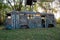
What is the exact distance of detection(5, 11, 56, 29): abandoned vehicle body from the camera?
50.3 ft

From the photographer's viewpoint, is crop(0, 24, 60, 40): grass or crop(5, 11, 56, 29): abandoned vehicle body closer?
crop(0, 24, 60, 40): grass

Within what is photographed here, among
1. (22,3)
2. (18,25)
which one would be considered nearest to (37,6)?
(22,3)

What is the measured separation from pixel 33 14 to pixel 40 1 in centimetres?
941

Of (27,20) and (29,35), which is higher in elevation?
(27,20)

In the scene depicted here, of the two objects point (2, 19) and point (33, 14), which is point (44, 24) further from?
point (2, 19)

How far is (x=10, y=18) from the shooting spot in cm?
1563

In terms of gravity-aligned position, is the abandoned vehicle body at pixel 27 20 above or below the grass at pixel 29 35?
above

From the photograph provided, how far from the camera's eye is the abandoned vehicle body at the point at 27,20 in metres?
15.3

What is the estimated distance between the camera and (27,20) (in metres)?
15.6

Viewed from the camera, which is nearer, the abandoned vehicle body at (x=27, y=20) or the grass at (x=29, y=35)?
the grass at (x=29, y=35)

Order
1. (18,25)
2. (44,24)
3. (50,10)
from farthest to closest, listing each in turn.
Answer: (50,10) → (44,24) → (18,25)

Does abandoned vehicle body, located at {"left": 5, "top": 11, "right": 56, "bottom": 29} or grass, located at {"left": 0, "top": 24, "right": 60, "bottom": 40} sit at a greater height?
abandoned vehicle body, located at {"left": 5, "top": 11, "right": 56, "bottom": 29}

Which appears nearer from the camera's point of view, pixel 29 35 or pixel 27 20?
pixel 29 35

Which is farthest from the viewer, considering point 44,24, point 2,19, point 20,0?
point 20,0
